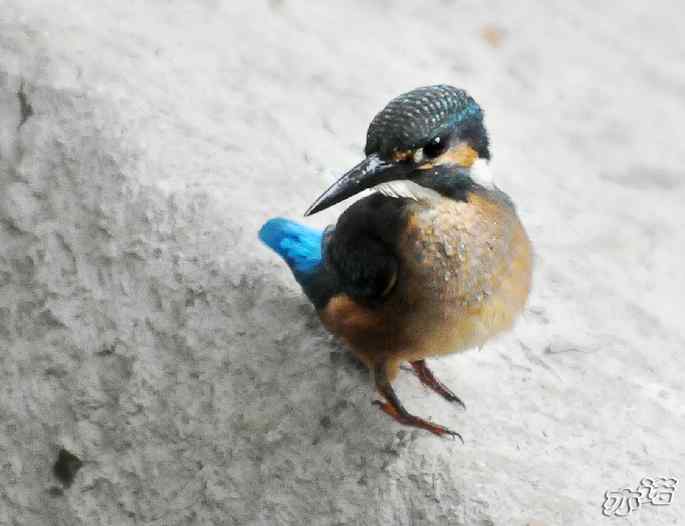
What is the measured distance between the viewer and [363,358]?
312 centimetres

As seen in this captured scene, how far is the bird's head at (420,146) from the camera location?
8.76 ft

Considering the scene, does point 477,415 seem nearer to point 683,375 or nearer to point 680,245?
point 683,375

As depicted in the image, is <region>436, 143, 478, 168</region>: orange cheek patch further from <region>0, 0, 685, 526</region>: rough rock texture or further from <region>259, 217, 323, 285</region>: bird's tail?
<region>0, 0, 685, 526</region>: rough rock texture

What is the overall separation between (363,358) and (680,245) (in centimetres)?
196

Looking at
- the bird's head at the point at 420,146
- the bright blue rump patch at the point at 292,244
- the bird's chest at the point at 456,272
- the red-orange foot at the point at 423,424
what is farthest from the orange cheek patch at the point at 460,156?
the red-orange foot at the point at 423,424

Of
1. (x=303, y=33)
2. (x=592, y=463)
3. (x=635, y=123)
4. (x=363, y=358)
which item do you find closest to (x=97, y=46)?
(x=303, y=33)

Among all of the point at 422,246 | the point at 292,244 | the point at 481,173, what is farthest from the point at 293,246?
the point at 481,173

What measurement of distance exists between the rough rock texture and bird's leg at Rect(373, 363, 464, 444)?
0.03 meters

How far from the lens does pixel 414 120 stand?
8.73ft

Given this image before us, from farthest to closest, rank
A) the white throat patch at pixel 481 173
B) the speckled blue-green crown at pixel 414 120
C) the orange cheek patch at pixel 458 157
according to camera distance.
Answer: the white throat patch at pixel 481 173
the orange cheek patch at pixel 458 157
the speckled blue-green crown at pixel 414 120

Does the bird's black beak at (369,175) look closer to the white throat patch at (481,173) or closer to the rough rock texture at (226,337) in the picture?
the white throat patch at (481,173)

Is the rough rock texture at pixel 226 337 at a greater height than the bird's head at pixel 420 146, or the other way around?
the bird's head at pixel 420 146

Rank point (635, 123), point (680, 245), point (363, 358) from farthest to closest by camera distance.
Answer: point (635, 123) < point (680, 245) < point (363, 358)

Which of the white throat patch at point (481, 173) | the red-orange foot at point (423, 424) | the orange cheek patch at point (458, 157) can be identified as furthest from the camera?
the red-orange foot at point (423, 424)
